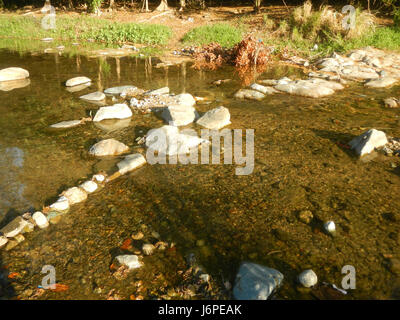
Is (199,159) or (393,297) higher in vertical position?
(199,159)

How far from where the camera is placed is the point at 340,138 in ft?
18.8

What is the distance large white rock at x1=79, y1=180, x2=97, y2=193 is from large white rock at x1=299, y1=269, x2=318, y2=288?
8.75 feet

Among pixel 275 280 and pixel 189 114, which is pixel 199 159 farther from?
pixel 275 280

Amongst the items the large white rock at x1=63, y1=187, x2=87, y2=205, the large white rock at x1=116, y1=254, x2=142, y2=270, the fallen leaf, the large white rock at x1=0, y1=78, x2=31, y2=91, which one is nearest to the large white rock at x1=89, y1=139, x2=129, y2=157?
the large white rock at x1=63, y1=187, x2=87, y2=205

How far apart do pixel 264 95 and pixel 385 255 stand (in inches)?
212

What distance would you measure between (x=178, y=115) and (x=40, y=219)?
3.44 meters

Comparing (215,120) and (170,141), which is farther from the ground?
(215,120)

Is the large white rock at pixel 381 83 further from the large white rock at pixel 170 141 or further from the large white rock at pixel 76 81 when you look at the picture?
the large white rock at pixel 76 81

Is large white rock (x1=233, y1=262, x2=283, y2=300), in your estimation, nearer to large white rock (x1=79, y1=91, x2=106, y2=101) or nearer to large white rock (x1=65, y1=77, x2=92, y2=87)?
large white rock (x1=79, y1=91, x2=106, y2=101)

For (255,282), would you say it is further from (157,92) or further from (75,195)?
(157,92)

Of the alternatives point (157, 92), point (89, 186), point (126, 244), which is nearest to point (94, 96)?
point (157, 92)

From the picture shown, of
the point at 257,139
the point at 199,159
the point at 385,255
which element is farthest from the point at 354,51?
the point at 385,255

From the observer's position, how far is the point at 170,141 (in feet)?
17.1

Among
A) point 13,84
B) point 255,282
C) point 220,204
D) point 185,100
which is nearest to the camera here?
point 255,282
